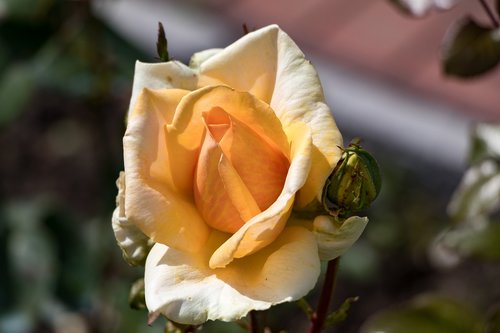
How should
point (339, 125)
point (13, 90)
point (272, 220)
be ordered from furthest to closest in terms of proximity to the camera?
1. point (339, 125)
2. point (13, 90)
3. point (272, 220)

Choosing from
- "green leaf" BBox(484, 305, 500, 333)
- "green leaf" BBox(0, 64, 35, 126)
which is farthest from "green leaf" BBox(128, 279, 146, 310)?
"green leaf" BBox(0, 64, 35, 126)

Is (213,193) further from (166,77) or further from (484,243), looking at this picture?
(484,243)

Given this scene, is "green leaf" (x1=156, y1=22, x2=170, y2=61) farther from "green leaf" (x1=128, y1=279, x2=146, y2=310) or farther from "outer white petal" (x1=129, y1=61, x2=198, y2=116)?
"green leaf" (x1=128, y1=279, x2=146, y2=310)

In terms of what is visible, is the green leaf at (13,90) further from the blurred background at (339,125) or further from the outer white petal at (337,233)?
the outer white petal at (337,233)

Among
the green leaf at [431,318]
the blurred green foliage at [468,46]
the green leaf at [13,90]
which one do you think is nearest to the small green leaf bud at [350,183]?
the blurred green foliage at [468,46]

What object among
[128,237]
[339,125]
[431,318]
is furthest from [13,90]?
[339,125]

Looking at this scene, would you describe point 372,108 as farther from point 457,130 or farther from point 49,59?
point 49,59
